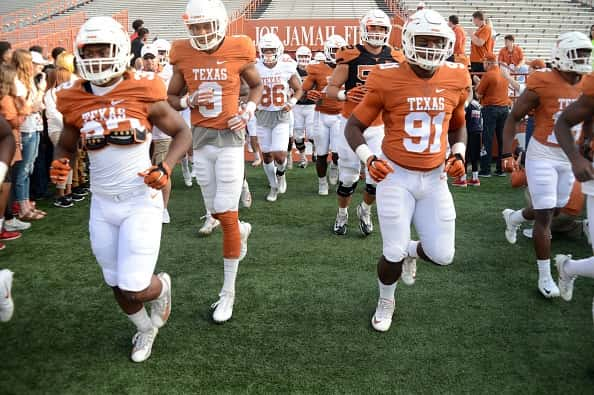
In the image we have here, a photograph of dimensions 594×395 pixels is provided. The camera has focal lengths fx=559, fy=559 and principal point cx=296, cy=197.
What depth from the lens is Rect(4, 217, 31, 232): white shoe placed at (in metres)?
6.67

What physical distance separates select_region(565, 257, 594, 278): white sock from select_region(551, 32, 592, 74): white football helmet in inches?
61.5

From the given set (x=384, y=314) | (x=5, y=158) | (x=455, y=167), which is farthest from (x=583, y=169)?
(x=5, y=158)

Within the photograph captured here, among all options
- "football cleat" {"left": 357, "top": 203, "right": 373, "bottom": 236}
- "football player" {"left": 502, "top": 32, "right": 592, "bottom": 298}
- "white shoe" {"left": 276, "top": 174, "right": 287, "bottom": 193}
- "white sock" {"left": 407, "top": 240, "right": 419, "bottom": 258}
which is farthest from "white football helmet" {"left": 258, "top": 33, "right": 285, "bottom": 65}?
"white sock" {"left": 407, "top": 240, "right": 419, "bottom": 258}

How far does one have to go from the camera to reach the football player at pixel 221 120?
4.34m

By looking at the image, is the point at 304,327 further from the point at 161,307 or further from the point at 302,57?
Answer: the point at 302,57

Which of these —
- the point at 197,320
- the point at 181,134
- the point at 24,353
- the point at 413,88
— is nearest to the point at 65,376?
the point at 24,353

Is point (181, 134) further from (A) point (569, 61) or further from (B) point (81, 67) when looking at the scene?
(A) point (569, 61)

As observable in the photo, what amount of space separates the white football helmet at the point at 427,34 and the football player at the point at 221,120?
1408 mm

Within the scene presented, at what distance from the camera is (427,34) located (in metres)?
3.55

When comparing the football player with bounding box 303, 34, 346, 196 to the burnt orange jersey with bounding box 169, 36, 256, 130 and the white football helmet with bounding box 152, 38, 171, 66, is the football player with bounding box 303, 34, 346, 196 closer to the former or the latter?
the white football helmet with bounding box 152, 38, 171, 66

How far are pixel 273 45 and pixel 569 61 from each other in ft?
14.3

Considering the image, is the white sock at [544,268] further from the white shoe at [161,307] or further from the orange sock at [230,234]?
the white shoe at [161,307]

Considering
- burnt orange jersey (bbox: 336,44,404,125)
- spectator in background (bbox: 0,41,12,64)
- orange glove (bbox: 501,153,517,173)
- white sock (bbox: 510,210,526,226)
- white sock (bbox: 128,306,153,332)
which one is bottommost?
white sock (bbox: 510,210,526,226)

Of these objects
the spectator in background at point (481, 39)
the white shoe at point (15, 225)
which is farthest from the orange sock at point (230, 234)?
the spectator in background at point (481, 39)
